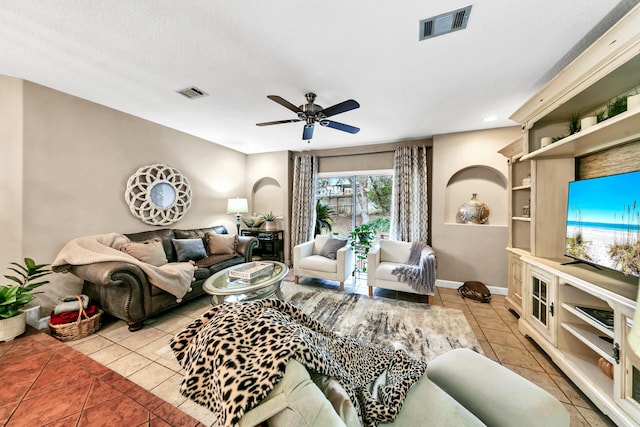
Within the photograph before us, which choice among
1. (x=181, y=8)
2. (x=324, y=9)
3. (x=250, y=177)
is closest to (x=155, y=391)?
(x=181, y=8)

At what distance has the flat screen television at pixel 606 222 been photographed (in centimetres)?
143

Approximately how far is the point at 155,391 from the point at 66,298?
1612 mm

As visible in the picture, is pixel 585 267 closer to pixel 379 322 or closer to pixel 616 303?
pixel 616 303

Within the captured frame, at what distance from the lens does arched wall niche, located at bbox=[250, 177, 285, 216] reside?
503 centimetres

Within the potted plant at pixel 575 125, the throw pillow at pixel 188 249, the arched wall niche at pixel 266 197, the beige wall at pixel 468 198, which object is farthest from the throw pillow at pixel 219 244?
the potted plant at pixel 575 125

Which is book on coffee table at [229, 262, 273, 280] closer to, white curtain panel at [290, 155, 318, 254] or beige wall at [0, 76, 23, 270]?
white curtain panel at [290, 155, 318, 254]

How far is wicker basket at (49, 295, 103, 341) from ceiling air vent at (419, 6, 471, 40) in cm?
379

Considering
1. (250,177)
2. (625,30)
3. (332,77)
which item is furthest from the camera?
(250,177)

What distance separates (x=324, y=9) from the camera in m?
1.41

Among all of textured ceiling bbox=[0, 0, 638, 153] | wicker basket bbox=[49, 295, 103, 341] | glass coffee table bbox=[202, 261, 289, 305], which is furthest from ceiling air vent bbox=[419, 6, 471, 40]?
wicker basket bbox=[49, 295, 103, 341]

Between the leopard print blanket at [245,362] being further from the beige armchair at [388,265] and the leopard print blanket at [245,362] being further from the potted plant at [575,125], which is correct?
the potted plant at [575,125]

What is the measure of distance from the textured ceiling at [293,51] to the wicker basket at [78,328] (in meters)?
2.24

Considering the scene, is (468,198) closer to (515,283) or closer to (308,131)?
(515,283)

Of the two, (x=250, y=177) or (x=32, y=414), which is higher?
(x=250, y=177)
